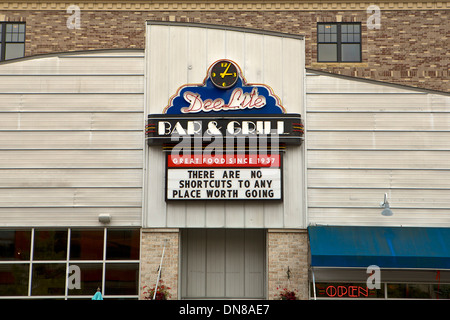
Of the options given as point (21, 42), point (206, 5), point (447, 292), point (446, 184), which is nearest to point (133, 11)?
point (206, 5)

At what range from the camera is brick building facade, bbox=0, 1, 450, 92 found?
19188 millimetres

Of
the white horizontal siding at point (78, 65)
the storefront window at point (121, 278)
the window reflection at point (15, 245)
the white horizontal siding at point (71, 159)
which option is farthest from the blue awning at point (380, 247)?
the window reflection at point (15, 245)

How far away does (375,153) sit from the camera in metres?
17.4

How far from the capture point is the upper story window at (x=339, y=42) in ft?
63.9

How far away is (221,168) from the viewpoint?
17.2 m

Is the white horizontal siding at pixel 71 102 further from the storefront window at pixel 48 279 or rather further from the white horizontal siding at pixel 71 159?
the storefront window at pixel 48 279

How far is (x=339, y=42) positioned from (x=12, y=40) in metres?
11.8

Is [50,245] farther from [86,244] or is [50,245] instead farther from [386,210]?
[386,210]

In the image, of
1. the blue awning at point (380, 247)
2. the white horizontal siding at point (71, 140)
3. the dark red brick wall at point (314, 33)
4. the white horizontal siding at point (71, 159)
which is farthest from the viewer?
the dark red brick wall at point (314, 33)

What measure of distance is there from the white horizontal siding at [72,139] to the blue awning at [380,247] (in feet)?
18.9

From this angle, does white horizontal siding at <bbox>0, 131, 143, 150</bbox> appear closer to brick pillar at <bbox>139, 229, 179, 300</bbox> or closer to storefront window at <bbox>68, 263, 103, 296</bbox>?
brick pillar at <bbox>139, 229, 179, 300</bbox>

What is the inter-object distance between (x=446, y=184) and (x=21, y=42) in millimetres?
15427

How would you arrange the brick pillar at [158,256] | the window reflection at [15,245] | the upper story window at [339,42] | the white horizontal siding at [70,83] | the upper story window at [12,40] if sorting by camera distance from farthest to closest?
the upper story window at [12,40]
the upper story window at [339,42]
the white horizontal siding at [70,83]
the window reflection at [15,245]
the brick pillar at [158,256]

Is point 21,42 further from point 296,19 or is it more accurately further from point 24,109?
point 296,19
